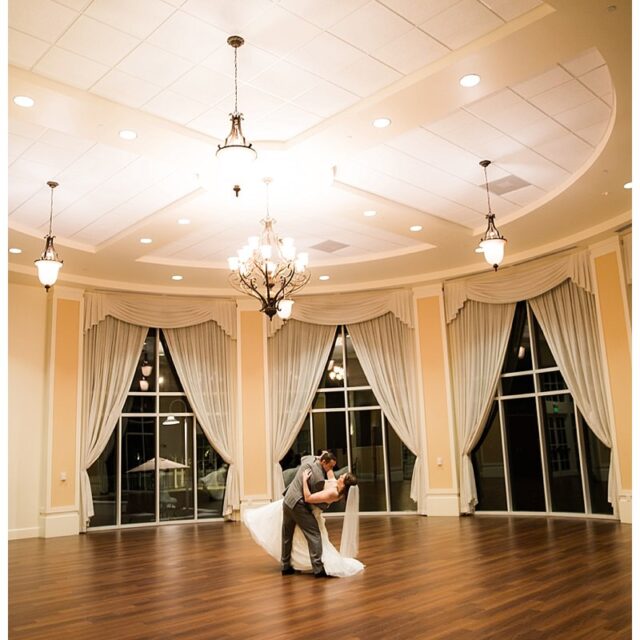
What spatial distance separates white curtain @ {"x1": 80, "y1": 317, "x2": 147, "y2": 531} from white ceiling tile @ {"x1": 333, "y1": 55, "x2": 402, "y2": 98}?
7.84 meters

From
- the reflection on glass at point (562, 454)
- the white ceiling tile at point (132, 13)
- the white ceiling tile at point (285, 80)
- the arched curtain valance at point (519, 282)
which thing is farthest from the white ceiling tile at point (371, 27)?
the reflection on glass at point (562, 454)

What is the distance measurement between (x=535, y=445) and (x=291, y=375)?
4810 mm

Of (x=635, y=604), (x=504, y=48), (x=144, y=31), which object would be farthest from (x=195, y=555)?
(x=635, y=604)

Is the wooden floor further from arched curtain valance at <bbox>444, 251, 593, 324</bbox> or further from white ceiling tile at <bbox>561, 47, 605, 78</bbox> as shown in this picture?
white ceiling tile at <bbox>561, 47, 605, 78</bbox>

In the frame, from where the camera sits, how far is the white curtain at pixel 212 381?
499 inches

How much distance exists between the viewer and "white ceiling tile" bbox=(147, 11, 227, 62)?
513cm

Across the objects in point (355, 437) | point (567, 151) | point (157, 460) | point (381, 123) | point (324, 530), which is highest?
point (567, 151)

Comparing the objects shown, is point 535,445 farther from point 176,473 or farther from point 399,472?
point 176,473

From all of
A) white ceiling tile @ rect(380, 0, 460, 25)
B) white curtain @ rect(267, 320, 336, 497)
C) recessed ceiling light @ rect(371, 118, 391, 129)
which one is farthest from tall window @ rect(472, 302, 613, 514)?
white ceiling tile @ rect(380, 0, 460, 25)

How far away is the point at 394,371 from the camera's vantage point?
1282cm

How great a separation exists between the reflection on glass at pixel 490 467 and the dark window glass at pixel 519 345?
790 mm

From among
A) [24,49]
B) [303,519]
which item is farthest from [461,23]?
[303,519]

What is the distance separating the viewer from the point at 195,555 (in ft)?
28.0

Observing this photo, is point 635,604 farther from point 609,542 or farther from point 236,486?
point 236,486
